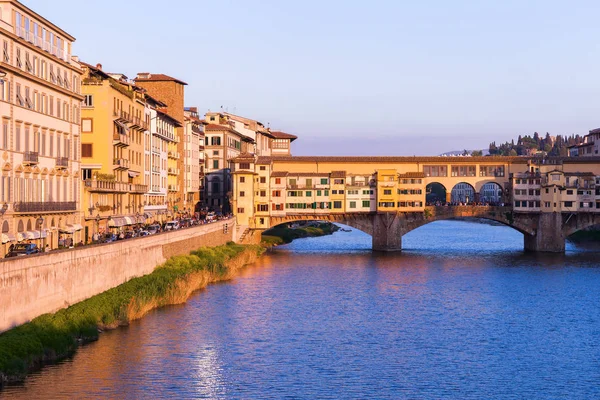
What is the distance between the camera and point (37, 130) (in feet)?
161

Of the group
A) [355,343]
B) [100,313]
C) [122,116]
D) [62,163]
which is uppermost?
[122,116]

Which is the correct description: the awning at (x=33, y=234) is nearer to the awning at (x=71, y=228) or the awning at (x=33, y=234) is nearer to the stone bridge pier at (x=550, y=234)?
the awning at (x=71, y=228)

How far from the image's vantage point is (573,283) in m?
67.2

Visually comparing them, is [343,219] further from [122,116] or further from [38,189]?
[38,189]

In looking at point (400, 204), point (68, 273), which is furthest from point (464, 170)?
point (68, 273)

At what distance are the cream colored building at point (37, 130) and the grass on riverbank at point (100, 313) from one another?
223 inches

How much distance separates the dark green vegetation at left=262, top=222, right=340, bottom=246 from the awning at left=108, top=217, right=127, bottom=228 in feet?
116

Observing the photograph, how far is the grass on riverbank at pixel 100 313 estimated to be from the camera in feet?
105

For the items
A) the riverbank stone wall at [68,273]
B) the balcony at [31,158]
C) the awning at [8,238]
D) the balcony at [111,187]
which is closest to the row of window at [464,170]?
the balcony at [111,187]

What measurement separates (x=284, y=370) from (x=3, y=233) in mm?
16517

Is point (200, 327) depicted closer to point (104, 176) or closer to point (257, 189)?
point (104, 176)

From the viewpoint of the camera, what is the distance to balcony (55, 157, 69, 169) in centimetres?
5253

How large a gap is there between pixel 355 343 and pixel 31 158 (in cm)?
1902

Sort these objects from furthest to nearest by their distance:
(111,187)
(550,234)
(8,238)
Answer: (550,234), (111,187), (8,238)
